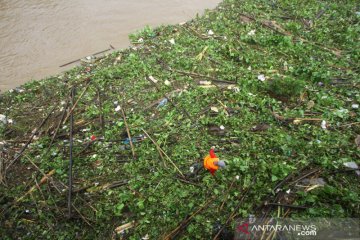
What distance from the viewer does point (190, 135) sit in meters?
3.95

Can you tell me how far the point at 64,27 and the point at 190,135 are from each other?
480 centimetres

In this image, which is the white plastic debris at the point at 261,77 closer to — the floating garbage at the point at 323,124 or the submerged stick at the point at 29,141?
the floating garbage at the point at 323,124

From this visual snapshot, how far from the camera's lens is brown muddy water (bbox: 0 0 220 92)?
579cm

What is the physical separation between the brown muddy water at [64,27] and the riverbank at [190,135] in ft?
2.33

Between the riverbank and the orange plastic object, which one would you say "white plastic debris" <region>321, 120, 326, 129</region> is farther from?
the orange plastic object

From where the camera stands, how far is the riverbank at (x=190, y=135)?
3148 mm

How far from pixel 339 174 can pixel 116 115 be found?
10.8 ft

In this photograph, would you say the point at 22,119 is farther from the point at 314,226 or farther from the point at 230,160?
the point at 314,226

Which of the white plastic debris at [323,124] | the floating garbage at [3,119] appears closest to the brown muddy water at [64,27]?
the floating garbage at [3,119]

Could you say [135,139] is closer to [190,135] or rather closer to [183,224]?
[190,135]

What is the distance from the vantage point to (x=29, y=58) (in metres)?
5.89

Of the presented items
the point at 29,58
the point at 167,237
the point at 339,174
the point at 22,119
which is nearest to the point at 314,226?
the point at 339,174

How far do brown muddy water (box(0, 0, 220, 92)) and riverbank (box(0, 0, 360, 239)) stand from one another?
71 centimetres

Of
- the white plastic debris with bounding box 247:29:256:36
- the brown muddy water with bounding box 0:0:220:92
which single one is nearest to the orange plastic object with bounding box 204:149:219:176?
the white plastic debris with bounding box 247:29:256:36
